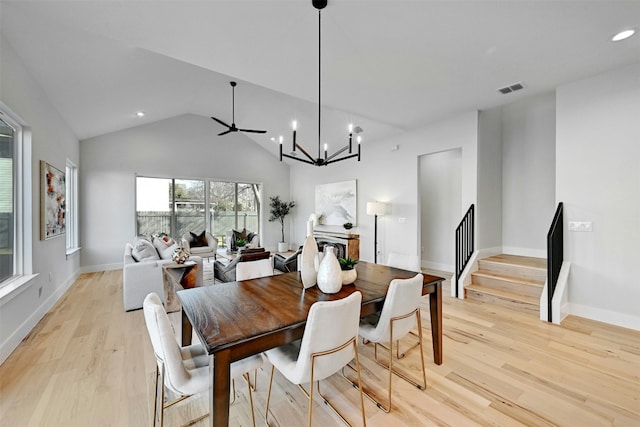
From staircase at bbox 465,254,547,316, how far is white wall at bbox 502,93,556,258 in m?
0.53

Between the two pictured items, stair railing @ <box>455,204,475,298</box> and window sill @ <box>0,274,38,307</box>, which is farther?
stair railing @ <box>455,204,475,298</box>

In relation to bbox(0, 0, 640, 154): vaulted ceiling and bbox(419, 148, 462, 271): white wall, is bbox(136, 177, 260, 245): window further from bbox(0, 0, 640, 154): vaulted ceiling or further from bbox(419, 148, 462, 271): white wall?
bbox(419, 148, 462, 271): white wall

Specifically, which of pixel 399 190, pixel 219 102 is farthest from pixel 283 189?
pixel 399 190

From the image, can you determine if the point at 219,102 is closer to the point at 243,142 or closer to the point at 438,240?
the point at 243,142

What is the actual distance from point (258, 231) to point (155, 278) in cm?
484

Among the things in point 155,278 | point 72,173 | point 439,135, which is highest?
point 439,135

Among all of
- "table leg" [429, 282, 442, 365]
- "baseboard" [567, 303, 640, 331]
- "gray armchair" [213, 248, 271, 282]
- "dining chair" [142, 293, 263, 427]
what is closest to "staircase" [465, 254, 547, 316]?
"baseboard" [567, 303, 640, 331]

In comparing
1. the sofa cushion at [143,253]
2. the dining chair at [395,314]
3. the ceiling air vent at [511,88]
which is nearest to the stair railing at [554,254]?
the ceiling air vent at [511,88]

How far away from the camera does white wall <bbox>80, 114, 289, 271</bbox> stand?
6027 millimetres

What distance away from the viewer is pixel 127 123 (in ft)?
19.5

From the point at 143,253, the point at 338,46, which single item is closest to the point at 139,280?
the point at 143,253

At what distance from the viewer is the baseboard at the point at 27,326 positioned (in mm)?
2422

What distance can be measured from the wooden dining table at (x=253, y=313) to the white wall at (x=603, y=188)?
96.3 inches

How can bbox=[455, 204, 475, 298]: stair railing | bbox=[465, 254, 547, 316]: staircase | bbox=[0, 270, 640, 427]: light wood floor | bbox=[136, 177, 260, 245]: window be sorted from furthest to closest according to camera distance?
bbox=[136, 177, 260, 245]: window → bbox=[455, 204, 475, 298]: stair railing → bbox=[465, 254, 547, 316]: staircase → bbox=[0, 270, 640, 427]: light wood floor
